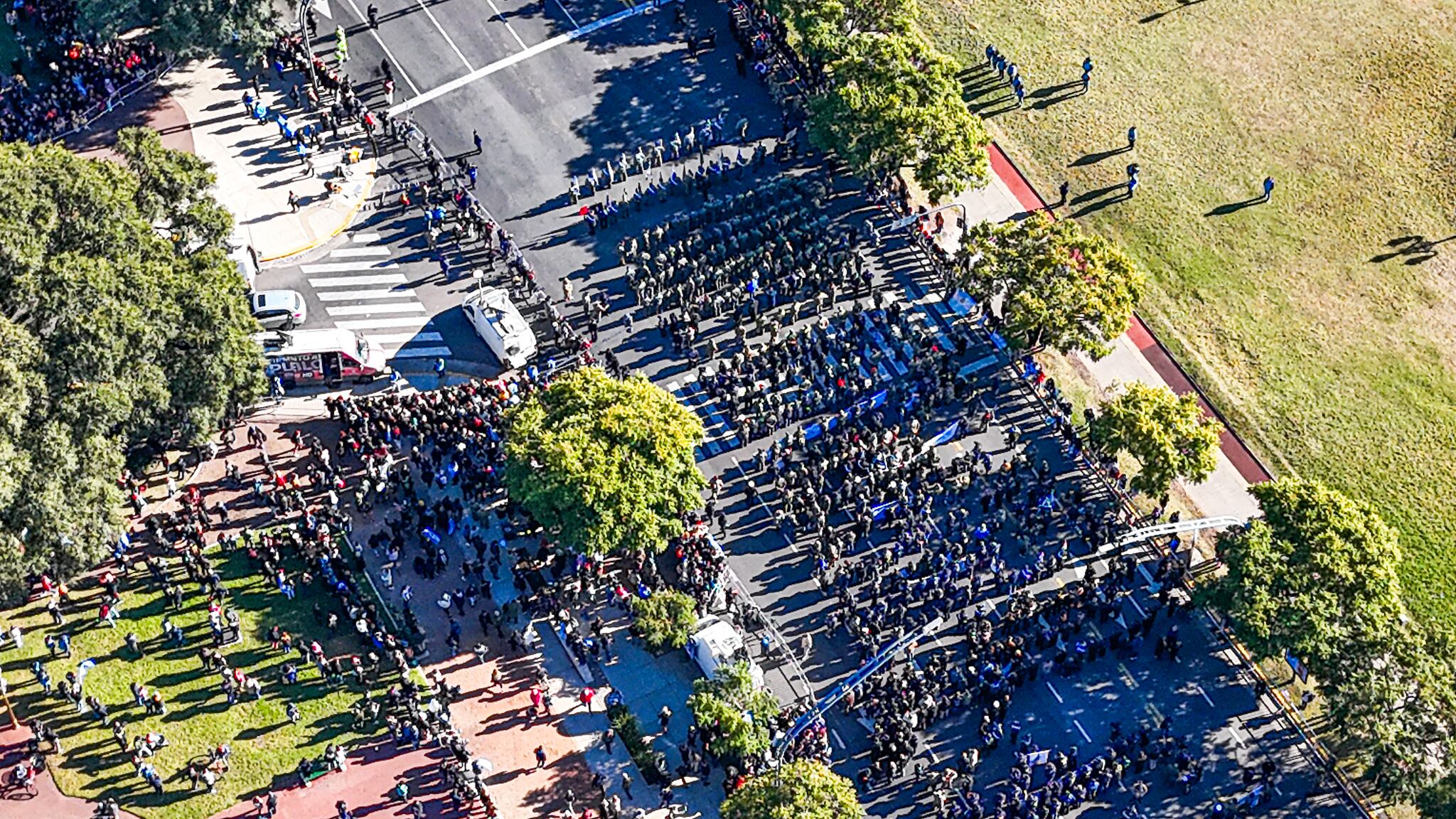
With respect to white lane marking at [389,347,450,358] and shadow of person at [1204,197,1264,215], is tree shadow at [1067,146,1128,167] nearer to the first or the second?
shadow of person at [1204,197,1264,215]

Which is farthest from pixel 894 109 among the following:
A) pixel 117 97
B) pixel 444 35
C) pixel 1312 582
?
pixel 117 97

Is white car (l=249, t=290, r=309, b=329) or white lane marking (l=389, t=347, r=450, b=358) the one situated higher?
white car (l=249, t=290, r=309, b=329)

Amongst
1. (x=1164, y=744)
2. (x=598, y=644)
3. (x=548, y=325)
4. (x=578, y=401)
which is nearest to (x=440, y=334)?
(x=548, y=325)

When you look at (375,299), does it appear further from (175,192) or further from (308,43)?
(308,43)

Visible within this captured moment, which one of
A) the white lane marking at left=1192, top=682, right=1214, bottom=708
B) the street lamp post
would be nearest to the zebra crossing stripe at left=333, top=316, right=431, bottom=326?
the street lamp post

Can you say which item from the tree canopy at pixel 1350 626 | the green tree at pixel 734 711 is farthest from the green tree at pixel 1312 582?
the green tree at pixel 734 711

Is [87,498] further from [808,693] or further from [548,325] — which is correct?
[808,693]

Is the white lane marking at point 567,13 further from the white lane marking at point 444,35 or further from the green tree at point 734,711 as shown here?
the green tree at point 734,711
